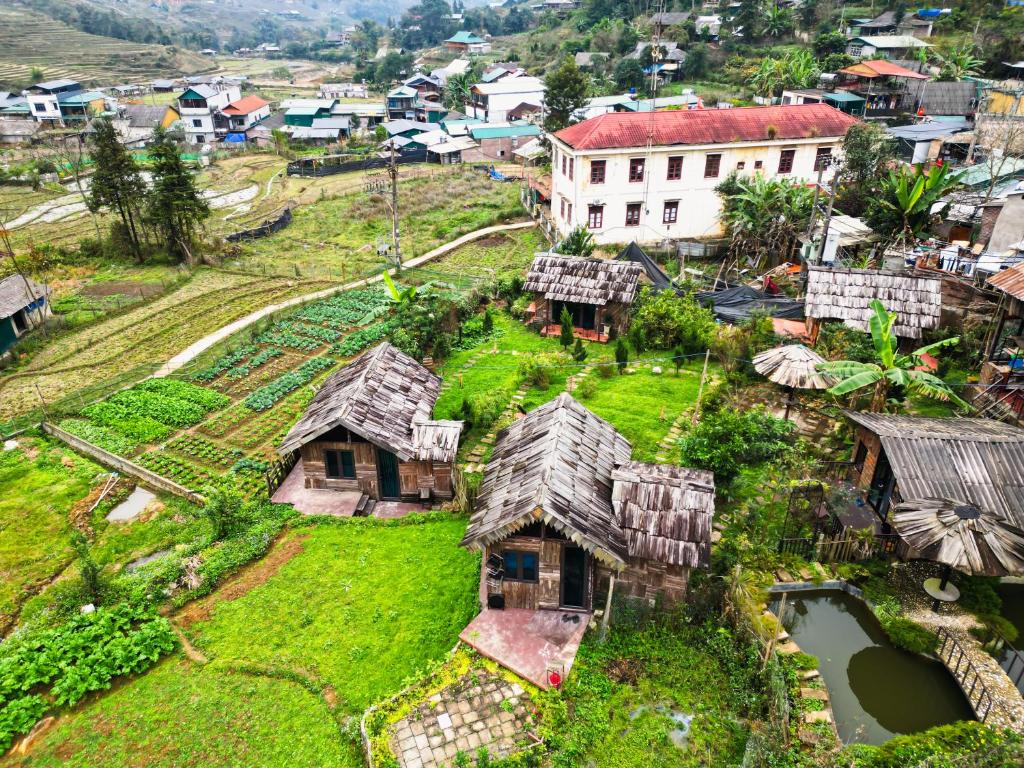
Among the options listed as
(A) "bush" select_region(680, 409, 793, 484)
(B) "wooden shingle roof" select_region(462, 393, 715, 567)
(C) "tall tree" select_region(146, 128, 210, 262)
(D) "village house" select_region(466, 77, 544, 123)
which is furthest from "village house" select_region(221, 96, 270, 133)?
(A) "bush" select_region(680, 409, 793, 484)

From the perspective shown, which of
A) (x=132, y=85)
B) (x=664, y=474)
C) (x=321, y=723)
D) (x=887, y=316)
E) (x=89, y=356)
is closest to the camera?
(x=321, y=723)

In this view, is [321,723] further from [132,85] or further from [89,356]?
[132,85]

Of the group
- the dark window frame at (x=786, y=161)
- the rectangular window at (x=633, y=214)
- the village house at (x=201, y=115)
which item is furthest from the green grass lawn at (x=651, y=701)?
the village house at (x=201, y=115)

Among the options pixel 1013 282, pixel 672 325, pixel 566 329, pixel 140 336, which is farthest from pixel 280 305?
pixel 1013 282

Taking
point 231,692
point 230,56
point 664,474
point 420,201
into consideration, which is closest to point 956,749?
point 664,474

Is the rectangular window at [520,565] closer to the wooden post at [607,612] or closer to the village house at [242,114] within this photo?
the wooden post at [607,612]

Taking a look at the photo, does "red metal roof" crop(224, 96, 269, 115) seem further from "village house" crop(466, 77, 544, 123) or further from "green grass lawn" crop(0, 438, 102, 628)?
A: "green grass lawn" crop(0, 438, 102, 628)

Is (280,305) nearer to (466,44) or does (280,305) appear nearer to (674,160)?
(674,160)
